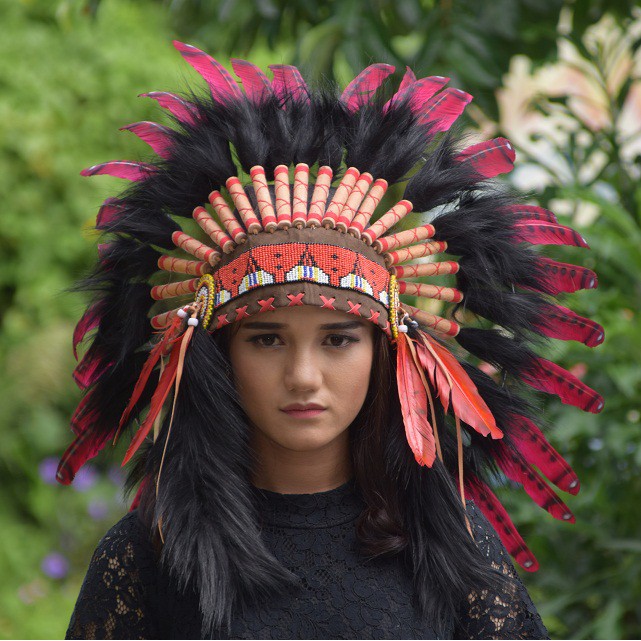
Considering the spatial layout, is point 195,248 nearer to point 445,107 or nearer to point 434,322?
point 434,322

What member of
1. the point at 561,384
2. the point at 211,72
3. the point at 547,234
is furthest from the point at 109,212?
the point at 561,384

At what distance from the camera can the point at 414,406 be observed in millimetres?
1990

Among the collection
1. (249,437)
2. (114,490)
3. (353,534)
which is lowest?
(114,490)

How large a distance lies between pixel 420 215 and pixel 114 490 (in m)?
3.45

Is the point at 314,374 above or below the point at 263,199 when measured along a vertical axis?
below

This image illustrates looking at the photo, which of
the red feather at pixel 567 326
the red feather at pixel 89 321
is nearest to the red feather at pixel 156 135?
the red feather at pixel 89 321

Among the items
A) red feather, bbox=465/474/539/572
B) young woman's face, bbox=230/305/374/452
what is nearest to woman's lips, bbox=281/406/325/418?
young woman's face, bbox=230/305/374/452

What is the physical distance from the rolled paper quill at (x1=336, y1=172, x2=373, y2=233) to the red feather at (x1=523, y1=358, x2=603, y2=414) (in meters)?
0.53

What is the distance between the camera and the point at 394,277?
2.01 metres

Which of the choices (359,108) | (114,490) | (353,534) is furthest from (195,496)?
(114,490)

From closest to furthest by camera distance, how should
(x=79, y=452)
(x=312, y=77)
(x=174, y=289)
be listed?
(x=174, y=289) → (x=79, y=452) → (x=312, y=77)

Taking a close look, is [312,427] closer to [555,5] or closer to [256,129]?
[256,129]

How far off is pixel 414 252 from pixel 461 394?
0.30 m

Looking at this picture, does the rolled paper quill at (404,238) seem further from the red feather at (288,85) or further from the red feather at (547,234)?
the red feather at (288,85)
